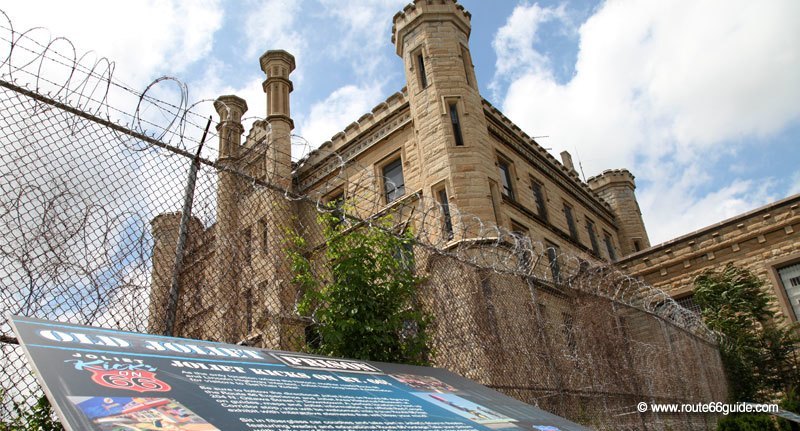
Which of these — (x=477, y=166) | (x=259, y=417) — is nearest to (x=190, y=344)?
(x=259, y=417)

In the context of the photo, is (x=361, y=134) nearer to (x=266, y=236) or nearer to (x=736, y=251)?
(x=736, y=251)

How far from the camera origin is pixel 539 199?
866 inches

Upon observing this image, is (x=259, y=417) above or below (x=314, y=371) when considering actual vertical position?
below

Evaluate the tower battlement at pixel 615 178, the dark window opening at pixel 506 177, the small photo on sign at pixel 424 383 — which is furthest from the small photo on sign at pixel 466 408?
the tower battlement at pixel 615 178

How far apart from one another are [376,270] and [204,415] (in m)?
3.98

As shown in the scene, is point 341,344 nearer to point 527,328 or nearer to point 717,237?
point 527,328

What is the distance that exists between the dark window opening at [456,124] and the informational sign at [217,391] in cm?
1385

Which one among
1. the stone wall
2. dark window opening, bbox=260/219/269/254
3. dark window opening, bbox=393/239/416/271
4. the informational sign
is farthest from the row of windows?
the informational sign

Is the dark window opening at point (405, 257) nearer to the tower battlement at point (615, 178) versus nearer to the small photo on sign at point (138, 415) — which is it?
the small photo on sign at point (138, 415)

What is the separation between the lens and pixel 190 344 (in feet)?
11.2

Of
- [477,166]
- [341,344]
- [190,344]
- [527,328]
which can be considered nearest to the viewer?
[190,344]

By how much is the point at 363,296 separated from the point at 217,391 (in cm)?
332

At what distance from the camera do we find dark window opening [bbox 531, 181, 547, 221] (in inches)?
847

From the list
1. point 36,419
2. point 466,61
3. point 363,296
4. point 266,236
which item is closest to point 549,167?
point 466,61
